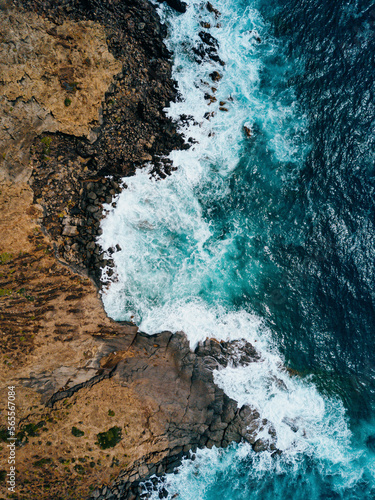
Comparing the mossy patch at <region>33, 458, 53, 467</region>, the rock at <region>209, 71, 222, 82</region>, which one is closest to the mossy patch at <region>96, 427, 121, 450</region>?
the mossy patch at <region>33, 458, 53, 467</region>

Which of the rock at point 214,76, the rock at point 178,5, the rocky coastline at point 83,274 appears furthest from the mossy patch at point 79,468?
the rock at point 178,5

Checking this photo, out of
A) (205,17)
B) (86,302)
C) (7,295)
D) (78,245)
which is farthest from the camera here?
(205,17)

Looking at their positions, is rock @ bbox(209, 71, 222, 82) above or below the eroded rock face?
above

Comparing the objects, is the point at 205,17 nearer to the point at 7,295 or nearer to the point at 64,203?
the point at 64,203

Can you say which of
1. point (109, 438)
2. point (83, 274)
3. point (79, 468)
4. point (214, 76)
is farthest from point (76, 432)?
point (214, 76)

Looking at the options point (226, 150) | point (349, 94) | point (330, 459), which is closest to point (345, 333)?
point (330, 459)

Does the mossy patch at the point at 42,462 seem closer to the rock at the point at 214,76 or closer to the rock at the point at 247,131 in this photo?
the rock at the point at 247,131

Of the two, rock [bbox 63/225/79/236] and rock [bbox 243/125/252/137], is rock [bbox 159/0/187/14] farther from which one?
rock [bbox 63/225/79/236]
